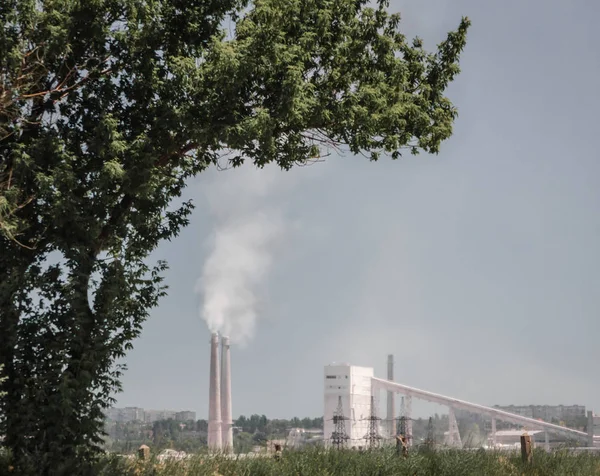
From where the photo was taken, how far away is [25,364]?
13.6m

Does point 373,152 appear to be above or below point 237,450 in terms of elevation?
above

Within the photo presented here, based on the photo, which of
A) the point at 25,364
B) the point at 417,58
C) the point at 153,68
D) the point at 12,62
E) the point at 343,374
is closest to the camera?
the point at 12,62

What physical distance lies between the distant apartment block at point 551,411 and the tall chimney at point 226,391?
6567cm

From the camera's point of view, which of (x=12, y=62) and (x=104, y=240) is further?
(x=104, y=240)

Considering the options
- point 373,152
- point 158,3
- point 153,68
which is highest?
point 158,3

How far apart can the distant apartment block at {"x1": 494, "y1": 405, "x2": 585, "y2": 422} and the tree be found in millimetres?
130689

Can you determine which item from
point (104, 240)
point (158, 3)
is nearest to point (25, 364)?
point (104, 240)

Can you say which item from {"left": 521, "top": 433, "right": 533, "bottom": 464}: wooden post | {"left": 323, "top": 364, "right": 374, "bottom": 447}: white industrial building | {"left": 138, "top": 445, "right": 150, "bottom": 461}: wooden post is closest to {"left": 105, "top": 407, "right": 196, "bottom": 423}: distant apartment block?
{"left": 323, "top": 364, "right": 374, "bottom": 447}: white industrial building

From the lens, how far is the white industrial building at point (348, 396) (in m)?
102

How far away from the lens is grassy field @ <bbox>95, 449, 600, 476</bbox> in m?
13.8

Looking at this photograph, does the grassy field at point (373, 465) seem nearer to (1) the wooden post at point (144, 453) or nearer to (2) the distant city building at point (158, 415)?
(1) the wooden post at point (144, 453)

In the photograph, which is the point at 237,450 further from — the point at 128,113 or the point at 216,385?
the point at 216,385

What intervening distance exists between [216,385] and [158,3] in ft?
245

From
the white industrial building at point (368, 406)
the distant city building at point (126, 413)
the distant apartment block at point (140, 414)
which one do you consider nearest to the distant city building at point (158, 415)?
the distant apartment block at point (140, 414)
